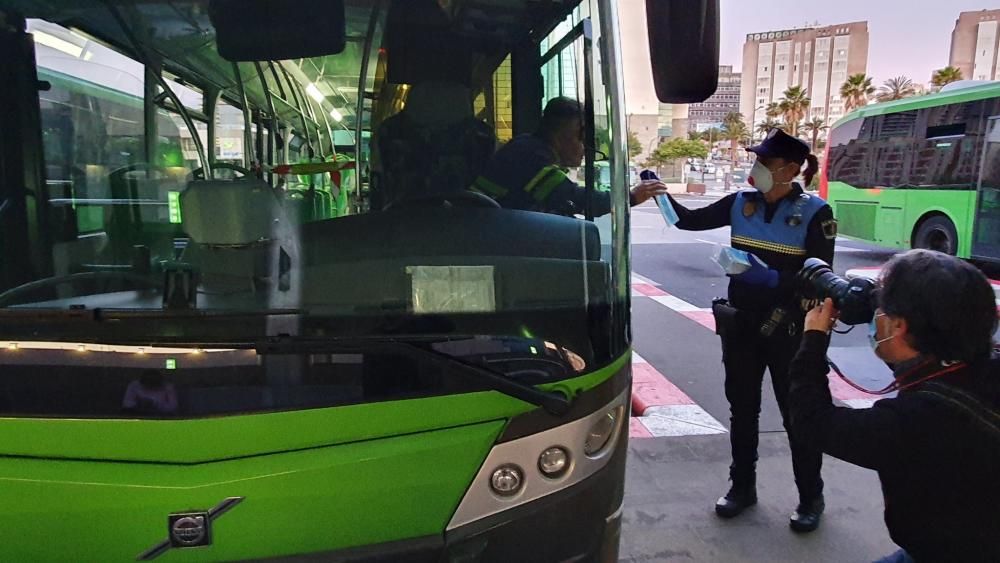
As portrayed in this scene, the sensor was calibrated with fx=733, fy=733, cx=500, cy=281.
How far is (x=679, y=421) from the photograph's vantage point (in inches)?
194

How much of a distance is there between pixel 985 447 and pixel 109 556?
2.03 m

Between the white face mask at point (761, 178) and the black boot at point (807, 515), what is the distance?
1.45m

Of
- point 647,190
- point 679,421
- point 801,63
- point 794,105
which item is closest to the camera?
point 647,190

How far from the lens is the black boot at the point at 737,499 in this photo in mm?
3504

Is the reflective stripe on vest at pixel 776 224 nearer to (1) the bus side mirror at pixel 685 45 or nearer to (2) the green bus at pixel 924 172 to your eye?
(1) the bus side mirror at pixel 685 45

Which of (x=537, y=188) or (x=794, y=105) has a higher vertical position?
Result: (x=794, y=105)

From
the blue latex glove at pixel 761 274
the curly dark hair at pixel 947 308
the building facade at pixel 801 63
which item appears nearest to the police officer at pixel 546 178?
the curly dark hair at pixel 947 308

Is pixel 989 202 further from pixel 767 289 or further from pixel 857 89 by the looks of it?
pixel 857 89

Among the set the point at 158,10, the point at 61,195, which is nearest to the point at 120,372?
the point at 61,195

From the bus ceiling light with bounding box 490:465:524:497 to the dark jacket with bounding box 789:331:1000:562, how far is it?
32.5 inches

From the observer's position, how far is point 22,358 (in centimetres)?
Answer: 174

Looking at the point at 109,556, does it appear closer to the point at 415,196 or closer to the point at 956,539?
the point at 415,196

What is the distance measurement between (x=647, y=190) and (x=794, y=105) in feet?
193

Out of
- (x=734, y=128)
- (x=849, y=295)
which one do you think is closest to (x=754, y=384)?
(x=849, y=295)
